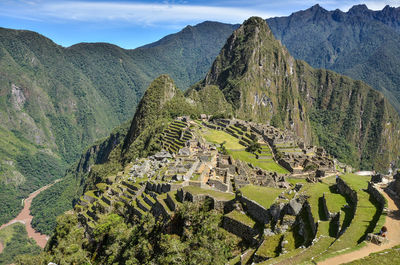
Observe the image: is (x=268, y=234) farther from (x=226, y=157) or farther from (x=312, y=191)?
(x=226, y=157)

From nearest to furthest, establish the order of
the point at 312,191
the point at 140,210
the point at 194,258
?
the point at 194,258 → the point at 312,191 → the point at 140,210

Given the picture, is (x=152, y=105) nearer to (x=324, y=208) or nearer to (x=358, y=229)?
(x=324, y=208)

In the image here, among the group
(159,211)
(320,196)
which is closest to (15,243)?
(159,211)

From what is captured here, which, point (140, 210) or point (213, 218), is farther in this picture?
point (140, 210)

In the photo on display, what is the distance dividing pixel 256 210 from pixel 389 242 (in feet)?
33.1

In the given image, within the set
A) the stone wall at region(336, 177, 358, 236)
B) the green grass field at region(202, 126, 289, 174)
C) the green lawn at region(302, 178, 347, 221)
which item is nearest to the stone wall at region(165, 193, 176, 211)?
the green lawn at region(302, 178, 347, 221)

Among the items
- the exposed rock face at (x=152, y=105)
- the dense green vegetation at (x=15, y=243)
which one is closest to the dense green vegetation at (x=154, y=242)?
the dense green vegetation at (x=15, y=243)

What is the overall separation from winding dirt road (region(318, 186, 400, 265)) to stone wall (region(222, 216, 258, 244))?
25.6 feet

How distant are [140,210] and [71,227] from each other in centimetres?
1537

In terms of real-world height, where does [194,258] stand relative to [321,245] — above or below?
below

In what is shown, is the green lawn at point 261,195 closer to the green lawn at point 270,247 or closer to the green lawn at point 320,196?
the green lawn at point 320,196

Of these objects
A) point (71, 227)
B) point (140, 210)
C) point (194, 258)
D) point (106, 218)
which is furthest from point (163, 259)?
Result: point (71, 227)

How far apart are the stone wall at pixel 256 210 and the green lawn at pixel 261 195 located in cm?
45

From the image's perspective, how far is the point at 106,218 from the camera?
37.4m
